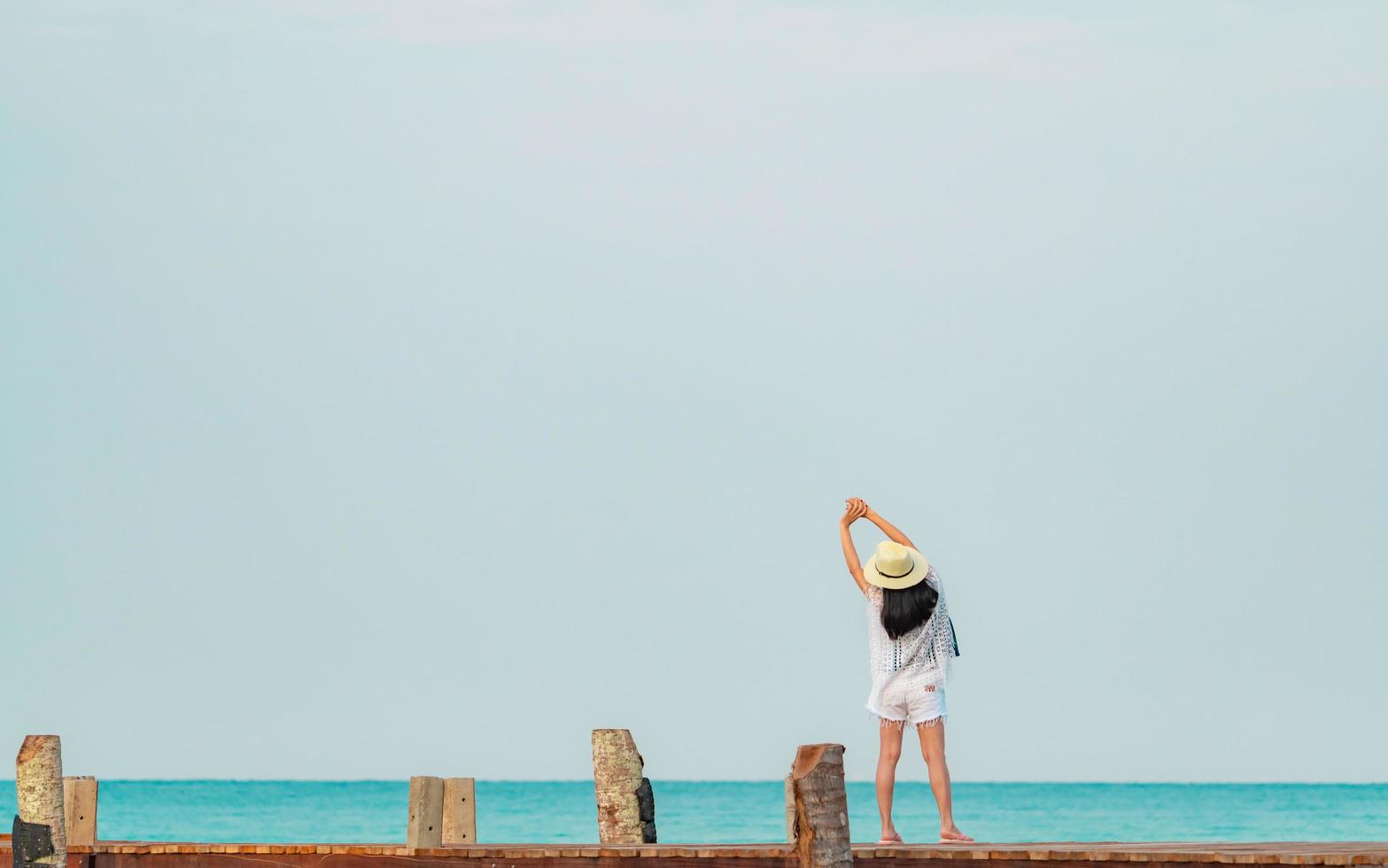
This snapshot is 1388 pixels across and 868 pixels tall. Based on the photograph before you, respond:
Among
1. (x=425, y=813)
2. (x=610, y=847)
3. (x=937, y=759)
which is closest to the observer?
(x=937, y=759)

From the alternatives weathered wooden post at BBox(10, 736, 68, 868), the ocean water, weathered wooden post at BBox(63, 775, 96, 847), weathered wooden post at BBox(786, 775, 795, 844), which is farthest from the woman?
the ocean water

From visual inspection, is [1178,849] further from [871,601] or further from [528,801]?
[528,801]

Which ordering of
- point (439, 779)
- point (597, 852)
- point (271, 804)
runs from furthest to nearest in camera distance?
1. point (271, 804)
2. point (439, 779)
3. point (597, 852)

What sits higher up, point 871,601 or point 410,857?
point 871,601

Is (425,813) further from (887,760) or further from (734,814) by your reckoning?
(734,814)

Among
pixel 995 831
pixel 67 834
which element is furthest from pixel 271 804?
pixel 67 834

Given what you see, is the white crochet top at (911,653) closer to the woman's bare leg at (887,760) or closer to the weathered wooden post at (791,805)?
the woman's bare leg at (887,760)

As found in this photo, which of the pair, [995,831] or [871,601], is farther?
[995,831]

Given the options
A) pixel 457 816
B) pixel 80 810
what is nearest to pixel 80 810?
pixel 80 810

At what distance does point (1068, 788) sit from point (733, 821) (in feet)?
89.7

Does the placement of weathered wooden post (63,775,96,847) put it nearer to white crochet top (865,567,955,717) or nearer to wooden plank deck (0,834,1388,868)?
wooden plank deck (0,834,1388,868)

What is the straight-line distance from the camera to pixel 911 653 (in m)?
11.7

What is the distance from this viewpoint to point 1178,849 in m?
10.8

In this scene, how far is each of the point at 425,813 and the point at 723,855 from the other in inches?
80.1
